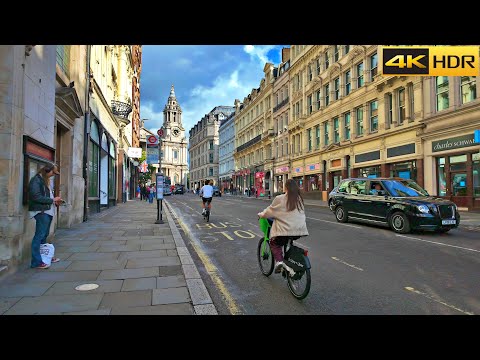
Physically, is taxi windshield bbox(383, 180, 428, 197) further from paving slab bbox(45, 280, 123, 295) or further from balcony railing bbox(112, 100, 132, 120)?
balcony railing bbox(112, 100, 132, 120)

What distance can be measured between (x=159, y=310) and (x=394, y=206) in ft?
29.9

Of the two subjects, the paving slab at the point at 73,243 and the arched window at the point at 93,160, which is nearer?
the paving slab at the point at 73,243

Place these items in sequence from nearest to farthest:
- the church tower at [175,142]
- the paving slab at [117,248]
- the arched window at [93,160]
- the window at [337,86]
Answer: the paving slab at [117,248], the arched window at [93,160], the window at [337,86], the church tower at [175,142]

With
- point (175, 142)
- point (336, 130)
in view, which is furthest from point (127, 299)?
point (175, 142)

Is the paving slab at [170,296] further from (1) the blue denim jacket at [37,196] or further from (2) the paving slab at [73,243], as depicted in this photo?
(2) the paving slab at [73,243]

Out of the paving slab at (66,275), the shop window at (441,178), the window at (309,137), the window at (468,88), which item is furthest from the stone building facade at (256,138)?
the paving slab at (66,275)

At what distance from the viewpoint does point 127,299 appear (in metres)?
4.27

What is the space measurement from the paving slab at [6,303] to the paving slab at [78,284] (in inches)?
15.8

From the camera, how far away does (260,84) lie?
5553 centimetres

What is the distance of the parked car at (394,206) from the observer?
10.0 metres

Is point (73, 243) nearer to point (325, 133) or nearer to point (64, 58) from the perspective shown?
point (64, 58)
